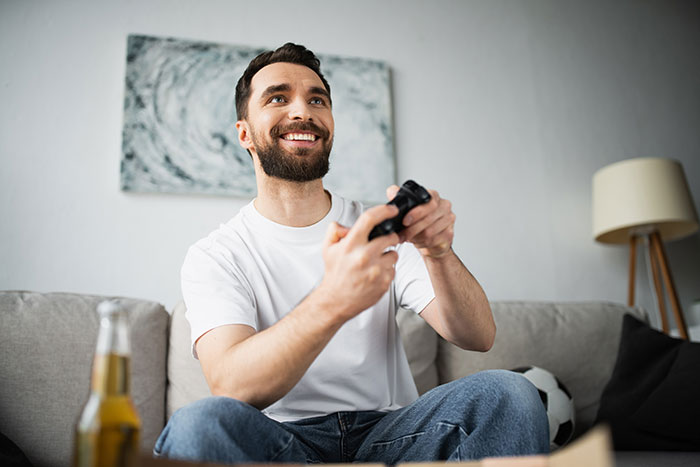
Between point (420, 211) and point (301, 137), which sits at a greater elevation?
point (301, 137)

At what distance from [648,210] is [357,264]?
81.7 inches

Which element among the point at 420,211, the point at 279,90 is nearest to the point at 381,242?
the point at 420,211

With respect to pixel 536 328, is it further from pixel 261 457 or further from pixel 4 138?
pixel 4 138

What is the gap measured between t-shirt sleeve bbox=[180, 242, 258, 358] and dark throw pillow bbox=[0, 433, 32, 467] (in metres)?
0.60

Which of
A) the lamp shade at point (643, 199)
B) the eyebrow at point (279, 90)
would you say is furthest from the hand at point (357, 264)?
the lamp shade at point (643, 199)

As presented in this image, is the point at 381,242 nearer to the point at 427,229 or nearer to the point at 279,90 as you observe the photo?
the point at 427,229

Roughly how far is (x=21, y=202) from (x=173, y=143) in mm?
579

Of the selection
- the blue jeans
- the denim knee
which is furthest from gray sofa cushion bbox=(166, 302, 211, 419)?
the denim knee

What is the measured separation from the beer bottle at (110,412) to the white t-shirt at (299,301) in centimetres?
55

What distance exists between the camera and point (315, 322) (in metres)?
0.81

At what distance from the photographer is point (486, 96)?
8.79 ft

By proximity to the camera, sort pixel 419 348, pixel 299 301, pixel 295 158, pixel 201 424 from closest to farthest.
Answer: pixel 201 424, pixel 299 301, pixel 295 158, pixel 419 348

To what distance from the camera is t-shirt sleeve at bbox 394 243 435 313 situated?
49.1 inches

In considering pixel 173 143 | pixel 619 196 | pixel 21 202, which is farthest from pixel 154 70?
pixel 619 196
